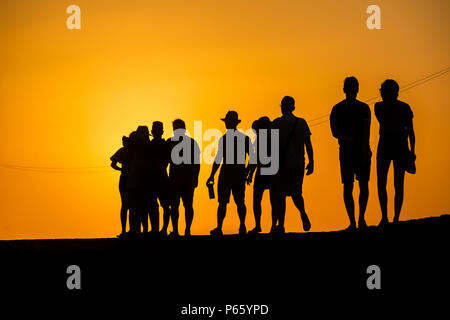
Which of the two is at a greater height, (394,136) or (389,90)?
(389,90)

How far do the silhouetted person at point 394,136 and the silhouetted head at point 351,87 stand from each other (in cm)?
51

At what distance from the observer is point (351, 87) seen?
46.8ft

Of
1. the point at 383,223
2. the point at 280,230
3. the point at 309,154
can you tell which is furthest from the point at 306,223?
the point at 383,223

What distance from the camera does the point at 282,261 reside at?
12625mm

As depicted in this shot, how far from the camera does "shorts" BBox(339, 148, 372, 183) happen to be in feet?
47.2

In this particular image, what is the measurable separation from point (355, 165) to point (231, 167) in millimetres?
2553

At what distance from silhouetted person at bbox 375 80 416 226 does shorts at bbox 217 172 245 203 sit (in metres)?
2.64

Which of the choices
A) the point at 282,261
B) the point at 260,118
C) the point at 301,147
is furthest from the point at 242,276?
the point at 260,118

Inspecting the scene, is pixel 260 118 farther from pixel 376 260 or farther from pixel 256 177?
pixel 376 260

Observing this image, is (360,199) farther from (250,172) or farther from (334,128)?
(250,172)

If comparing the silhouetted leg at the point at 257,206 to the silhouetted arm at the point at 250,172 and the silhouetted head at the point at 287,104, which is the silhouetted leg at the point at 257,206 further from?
the silhouetted head at the point at 287,104

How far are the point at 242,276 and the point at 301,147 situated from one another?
3.33m

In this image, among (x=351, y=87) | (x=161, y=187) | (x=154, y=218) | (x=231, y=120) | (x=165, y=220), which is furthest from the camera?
(x=165, y=220)
